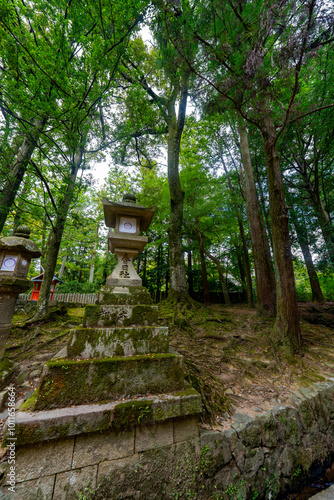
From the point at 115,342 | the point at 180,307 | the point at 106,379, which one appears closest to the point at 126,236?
the point at 115,342

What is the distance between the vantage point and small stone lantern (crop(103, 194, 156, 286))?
9.52 ft

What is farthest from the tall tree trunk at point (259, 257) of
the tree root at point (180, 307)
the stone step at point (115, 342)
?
the stone step at point (115, 342)

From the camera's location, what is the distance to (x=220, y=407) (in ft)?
8.34

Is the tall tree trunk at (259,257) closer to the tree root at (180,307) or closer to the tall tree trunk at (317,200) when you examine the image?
the tree root at (180,307)

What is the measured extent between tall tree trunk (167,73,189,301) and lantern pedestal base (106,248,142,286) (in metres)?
3.53

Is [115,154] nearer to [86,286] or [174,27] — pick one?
[174,27]

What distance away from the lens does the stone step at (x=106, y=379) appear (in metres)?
1.81

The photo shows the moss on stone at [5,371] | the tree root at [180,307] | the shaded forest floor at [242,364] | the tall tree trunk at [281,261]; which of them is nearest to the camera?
the shaded forest floor at [242,364]

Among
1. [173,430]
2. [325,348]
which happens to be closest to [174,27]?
[173,430]

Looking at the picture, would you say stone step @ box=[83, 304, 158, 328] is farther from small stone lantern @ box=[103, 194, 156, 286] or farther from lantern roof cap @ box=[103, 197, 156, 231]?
lantern roof cap @ box=[103, 197, 156, 231]

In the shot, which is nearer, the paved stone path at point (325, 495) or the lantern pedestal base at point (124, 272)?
the paved stone path at point (325, 495)

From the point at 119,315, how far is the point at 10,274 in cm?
209

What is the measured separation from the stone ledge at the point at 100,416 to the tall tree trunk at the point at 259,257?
539cm

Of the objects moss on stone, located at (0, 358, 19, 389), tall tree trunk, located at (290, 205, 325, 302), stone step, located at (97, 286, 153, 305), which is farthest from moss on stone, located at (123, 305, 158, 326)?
tall tree trunk, located at (290, 205, 325, 302)
